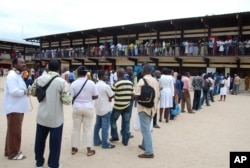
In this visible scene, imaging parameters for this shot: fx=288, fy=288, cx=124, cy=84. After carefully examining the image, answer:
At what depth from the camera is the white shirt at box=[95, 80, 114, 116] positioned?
5.60m

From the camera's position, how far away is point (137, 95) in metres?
5.20

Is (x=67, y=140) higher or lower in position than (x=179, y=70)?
lower

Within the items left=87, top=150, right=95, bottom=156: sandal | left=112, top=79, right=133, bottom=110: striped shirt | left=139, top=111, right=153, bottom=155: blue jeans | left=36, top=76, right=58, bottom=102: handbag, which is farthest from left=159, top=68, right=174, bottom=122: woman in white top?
left=36, top=76, right=58, bottom=102: handbag

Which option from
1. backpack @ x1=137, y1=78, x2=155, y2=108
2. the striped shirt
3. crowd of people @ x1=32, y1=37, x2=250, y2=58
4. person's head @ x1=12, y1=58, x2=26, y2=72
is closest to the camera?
person's head @ x1=12, y1=58, x2=26, y2=72

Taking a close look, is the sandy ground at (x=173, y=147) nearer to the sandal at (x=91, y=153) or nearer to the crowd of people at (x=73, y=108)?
the sandal at (x=91, y=153)

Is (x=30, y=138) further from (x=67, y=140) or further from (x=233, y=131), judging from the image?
(x=233, y=131)

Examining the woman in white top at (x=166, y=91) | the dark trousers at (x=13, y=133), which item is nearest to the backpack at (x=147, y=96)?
the dark trousers at (x=13, y=133)

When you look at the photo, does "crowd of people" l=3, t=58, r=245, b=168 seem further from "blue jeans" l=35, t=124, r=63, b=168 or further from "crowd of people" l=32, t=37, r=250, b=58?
"crowd of people" l=32, t=37, r=250, b=58

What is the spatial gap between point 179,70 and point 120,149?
60.0 feet

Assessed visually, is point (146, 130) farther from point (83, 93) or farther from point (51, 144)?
point (51, 144)

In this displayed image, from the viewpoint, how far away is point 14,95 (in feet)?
15.4

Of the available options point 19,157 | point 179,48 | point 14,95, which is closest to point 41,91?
point 14,95

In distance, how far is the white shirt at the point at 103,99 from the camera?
5602 mm

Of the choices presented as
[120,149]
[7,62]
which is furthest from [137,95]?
[7,62]
